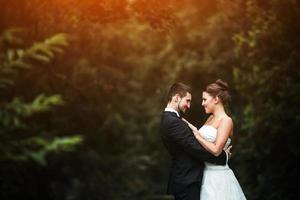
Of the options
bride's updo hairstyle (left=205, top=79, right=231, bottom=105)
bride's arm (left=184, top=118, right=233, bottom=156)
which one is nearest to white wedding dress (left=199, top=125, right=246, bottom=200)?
bride's arm (left=184, top=118, right=233, bottom=156)

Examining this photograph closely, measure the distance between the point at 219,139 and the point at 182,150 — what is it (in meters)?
0.49

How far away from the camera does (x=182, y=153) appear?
9.81 metres

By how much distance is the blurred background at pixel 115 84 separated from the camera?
1264 cm

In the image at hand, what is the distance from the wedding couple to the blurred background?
52.6 inches

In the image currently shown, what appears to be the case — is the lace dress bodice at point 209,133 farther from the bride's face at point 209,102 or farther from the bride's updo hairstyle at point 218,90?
the bride's updo hairstyle at point 218,90

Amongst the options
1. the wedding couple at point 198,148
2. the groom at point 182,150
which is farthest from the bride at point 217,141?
the groom at point 182,150

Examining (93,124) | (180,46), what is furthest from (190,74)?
(93,124)

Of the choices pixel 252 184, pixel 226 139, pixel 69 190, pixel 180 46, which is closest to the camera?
pixel 226 139

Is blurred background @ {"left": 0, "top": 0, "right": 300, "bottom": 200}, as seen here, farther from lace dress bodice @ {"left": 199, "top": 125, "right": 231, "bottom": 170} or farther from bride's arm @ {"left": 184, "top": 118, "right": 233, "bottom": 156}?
lace dress bodice @ {"left": 199, "top": 125, "right": 231, "bottom": 170}

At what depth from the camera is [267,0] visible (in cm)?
1628

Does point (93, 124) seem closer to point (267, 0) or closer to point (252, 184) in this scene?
A: point (252, 184)

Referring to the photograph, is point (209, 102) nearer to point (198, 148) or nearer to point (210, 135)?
point (210, 135)

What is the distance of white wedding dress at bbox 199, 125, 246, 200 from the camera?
32.9 feet

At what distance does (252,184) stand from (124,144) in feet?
25.7
